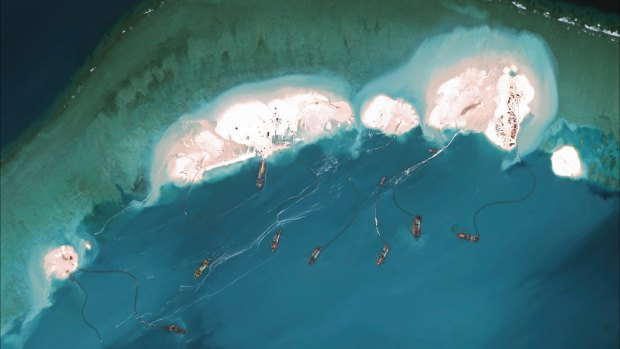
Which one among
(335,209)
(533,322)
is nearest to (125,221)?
(335,209)

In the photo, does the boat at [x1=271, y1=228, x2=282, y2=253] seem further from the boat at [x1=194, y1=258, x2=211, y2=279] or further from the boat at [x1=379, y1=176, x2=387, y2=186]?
the boat at [x1=379, y1=176, x2=387, y2=186]

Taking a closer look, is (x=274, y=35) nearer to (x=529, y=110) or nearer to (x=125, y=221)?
(x=125, y=221)

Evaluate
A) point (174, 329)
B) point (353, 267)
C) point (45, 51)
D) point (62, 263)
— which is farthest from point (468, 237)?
point (45, 51)

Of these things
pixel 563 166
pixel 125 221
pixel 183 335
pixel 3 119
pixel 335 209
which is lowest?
pixel 183 335

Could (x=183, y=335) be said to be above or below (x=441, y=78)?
below

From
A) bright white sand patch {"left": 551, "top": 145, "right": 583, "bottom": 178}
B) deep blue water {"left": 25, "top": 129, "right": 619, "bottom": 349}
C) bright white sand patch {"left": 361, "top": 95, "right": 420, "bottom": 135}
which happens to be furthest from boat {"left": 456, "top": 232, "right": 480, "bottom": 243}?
bright white sand patch {"left": 361, "top": 95, "right": 420, "bottom": 135}

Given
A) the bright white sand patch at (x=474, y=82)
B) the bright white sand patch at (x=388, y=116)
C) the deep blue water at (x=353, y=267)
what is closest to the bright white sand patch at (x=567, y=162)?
the deep blue water at (x=353, y=267)
